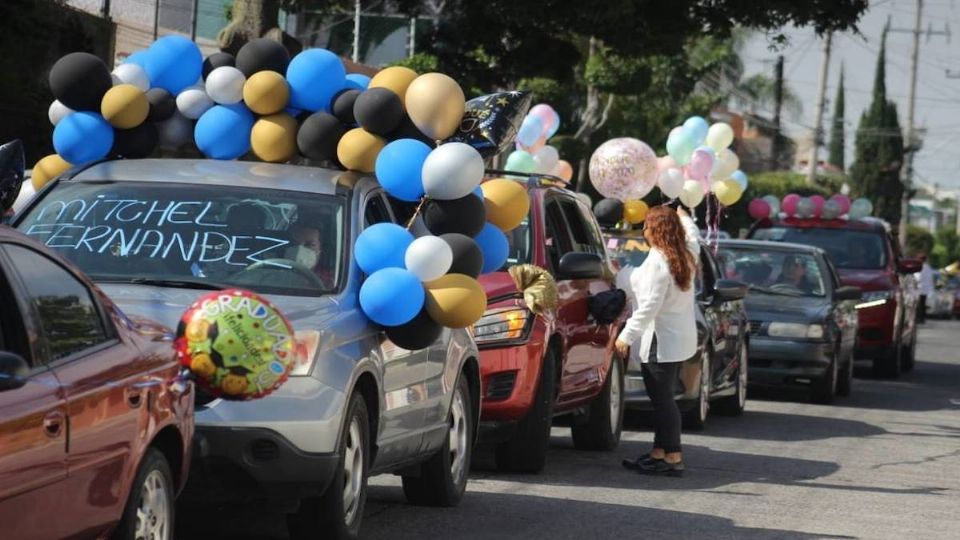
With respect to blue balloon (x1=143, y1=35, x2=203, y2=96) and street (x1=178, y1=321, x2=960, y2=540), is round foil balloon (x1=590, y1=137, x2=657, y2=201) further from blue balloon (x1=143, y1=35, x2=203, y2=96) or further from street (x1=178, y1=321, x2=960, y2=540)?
blue balloon (x1=143, y1=35, x2=203, y2=96)

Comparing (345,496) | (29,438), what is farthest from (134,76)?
(29,438)

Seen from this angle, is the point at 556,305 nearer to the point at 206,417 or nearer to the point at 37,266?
the point at 206,417

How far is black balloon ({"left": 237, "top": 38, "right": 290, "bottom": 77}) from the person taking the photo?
1064 cm

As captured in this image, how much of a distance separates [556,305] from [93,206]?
372 cm

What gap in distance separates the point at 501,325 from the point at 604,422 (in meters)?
2.22

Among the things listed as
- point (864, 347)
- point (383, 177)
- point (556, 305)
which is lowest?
point (864, 347)

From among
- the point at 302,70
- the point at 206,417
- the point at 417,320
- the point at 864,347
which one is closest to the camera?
the point at 206,417

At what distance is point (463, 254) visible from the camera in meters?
9.32

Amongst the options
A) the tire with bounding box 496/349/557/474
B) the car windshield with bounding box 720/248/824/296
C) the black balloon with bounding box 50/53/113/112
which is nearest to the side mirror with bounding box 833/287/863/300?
the car windshield with bounding box 720/248/824/296

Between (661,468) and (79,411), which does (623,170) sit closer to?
(661,468)

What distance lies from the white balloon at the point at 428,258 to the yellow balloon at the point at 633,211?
9.12 m

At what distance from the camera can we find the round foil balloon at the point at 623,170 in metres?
17.7

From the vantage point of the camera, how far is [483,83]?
85.1 ft

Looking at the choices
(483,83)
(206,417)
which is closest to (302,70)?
(206,417)
